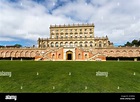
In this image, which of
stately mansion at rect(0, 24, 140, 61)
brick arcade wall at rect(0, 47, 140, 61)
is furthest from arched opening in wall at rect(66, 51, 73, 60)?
brick arcade wall at rect(0, 47, 140, 61)

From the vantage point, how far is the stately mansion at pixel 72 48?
55.0 metres

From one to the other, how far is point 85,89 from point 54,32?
257 feet

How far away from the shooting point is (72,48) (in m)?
55.5

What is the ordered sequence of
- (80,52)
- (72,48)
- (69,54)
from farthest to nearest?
(69,54), (72,48), (80,52)

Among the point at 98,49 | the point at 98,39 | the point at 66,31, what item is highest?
the point at 66,31

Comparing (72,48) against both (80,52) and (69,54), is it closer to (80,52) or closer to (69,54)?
(69,54)

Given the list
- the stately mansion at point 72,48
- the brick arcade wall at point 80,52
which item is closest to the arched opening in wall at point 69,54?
the stately mansion at point 72,48

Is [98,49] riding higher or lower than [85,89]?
higher

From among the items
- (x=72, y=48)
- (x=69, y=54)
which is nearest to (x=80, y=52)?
(x=72, y=48)

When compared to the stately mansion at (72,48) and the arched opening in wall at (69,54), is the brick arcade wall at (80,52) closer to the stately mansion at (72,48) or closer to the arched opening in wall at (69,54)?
the stately mansion at (72,48)

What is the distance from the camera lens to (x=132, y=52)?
6800 centimetres

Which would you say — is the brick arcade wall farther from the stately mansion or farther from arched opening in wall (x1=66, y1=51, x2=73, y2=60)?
arched opening in wall (x1=66, y1=51, x2=73, y2=60)
